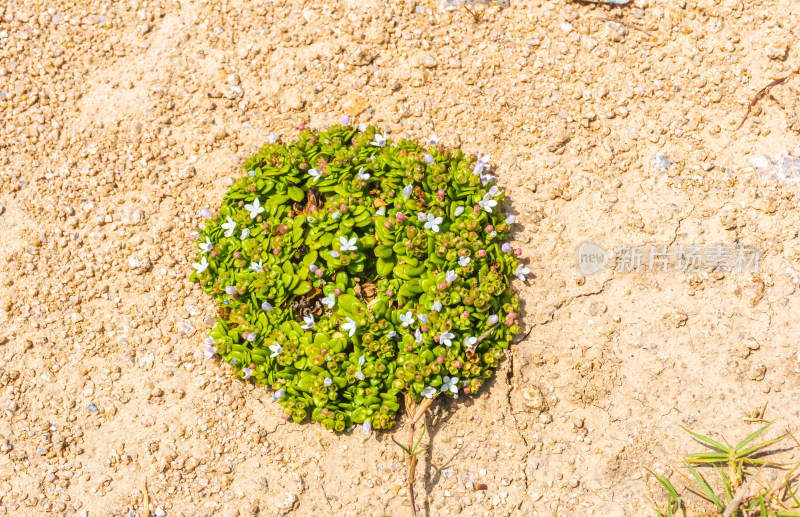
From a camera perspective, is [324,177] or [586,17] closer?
[324,177]

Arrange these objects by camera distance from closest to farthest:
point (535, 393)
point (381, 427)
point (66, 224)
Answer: point (381, 427) → point (535, 393) → point (66, 224)

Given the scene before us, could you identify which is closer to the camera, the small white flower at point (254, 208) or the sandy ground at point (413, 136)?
the small white flower at point (254, 208)

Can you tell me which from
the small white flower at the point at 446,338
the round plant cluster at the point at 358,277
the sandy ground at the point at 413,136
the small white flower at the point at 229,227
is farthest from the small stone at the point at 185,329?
the small white flower at the point at 446,338

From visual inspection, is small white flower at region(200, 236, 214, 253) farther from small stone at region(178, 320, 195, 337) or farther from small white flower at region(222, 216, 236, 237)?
small stone at region(178, 320, 195, 337)

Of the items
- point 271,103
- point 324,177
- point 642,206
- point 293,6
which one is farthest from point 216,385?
point 642,206

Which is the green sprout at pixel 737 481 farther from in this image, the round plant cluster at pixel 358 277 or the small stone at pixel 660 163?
the small stone at pixel 660 163

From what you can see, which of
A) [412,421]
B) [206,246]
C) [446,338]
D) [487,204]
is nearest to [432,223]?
[487,204]

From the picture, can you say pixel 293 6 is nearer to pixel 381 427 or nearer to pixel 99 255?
pixel 99 255
